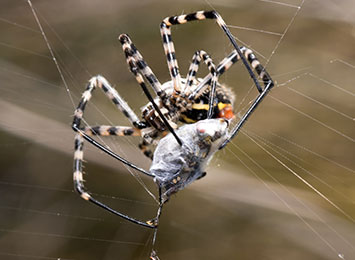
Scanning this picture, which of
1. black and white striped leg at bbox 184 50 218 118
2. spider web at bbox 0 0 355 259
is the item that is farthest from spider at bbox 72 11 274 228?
spider web at bbox 0 0 355 259

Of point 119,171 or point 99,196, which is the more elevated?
point 119,171

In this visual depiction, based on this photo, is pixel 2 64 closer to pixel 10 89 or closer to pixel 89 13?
pixel 10 89

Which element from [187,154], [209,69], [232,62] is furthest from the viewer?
[232,62]

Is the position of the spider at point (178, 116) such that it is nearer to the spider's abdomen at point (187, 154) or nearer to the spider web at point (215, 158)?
the spider's abdomen at point (187, 154)

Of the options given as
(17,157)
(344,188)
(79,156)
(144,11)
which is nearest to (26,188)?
(17,157)

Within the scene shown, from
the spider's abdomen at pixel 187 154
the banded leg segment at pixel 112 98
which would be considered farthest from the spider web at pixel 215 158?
the spider's abdomen at pixel 187 154

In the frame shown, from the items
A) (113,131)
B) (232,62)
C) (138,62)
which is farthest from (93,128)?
(232,62)

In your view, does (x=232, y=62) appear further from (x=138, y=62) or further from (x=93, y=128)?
(x=93, y=128)
